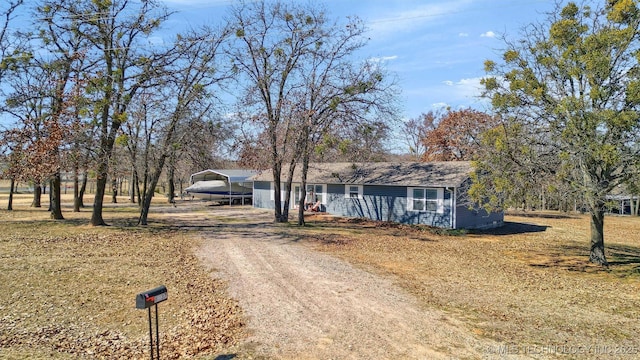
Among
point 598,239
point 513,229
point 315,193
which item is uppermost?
point 315,193

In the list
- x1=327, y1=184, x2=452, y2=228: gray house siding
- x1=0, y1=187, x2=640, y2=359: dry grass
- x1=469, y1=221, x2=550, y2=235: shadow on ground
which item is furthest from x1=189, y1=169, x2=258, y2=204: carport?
x1=469, y1=221, x2=550, y2=235: shadow on ground

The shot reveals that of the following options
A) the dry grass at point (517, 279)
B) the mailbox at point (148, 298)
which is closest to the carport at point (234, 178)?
the dry grass at point (517, 279)

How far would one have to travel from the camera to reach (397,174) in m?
→ 25.0

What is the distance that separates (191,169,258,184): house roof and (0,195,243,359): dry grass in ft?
69.7

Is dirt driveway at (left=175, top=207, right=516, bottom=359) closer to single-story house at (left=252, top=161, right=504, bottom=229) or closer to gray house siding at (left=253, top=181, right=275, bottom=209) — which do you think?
single-story house at (left=252, top=161, right=504, bottom=229)

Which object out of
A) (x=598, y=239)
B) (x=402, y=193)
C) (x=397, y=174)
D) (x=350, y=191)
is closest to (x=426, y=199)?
(x=402, y=193)

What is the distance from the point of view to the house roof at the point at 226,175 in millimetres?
37969

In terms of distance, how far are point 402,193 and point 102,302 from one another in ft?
58.5

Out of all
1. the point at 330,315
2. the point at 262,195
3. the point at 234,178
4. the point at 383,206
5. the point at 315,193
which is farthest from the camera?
the point at 234,178

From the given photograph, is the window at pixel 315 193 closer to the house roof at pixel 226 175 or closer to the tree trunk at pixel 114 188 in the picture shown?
the house roof at pixel 226 175

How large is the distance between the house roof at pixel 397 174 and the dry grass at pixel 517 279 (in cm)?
293

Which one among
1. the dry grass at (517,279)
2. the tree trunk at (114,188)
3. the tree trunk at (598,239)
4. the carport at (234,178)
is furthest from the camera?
the carport at (234,178)

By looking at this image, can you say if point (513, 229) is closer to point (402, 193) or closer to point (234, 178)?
point (402, 193)

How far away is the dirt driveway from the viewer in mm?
6168
